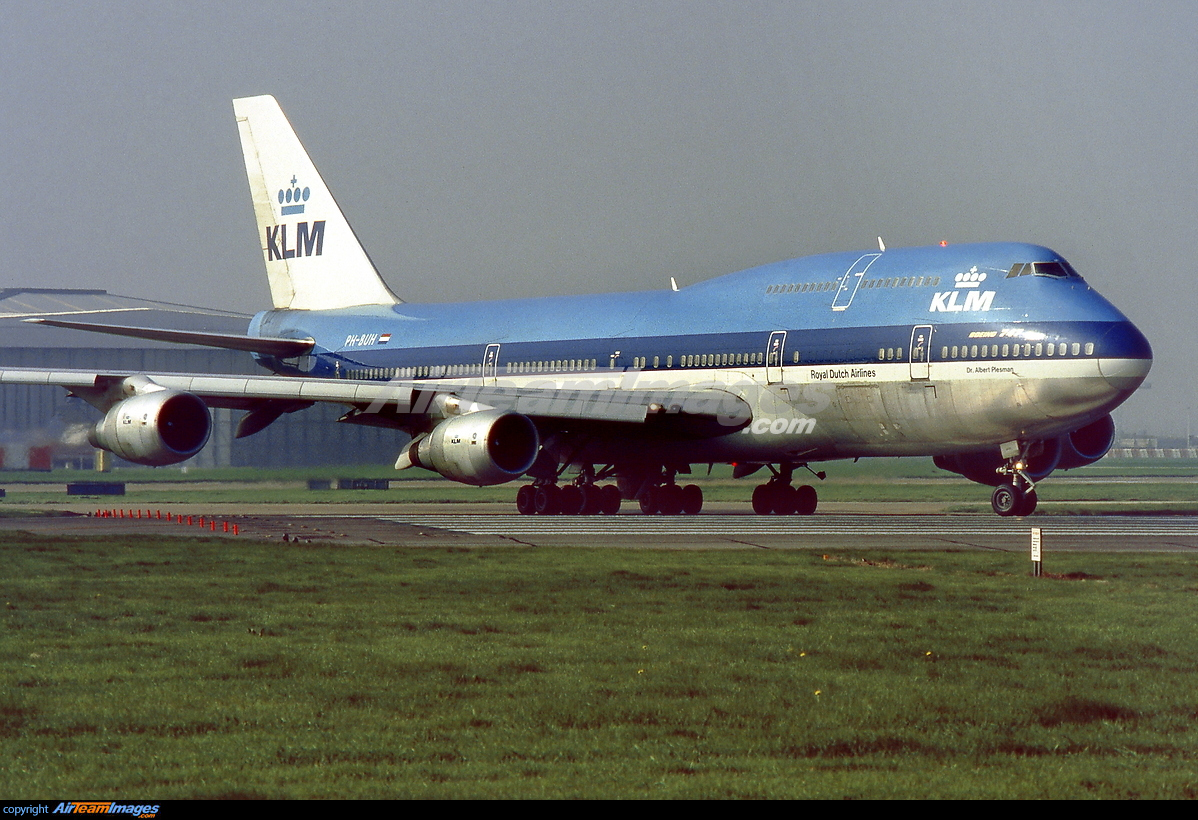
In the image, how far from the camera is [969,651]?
1088 cm

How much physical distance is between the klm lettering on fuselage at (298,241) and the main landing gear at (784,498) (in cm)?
1513

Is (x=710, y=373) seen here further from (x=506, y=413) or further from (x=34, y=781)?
(x=34, y=781)

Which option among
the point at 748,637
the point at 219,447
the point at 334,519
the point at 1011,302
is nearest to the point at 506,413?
the point at 334,519

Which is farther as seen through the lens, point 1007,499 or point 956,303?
point 1007,499

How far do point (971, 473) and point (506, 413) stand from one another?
1126cm

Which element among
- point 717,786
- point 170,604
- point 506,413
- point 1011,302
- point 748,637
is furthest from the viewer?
point 506,413

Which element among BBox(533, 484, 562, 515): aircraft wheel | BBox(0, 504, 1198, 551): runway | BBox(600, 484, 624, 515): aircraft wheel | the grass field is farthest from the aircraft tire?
the grass field

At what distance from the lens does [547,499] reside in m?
31.8

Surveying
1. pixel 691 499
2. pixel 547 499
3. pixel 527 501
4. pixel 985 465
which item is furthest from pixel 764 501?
pixel 527 501

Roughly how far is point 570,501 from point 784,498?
4.85 m

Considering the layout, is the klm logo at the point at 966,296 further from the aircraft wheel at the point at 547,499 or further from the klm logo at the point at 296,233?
the klm logo at the point at 296,233

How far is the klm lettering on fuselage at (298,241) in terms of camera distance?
129 ft

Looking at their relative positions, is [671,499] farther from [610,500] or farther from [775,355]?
[775,355]

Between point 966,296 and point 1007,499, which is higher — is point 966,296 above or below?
above
